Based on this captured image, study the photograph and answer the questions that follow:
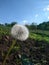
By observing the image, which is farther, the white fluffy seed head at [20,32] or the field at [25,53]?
the field at [25,53]

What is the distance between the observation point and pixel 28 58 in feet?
24.1

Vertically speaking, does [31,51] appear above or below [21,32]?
below

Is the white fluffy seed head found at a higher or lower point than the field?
higher

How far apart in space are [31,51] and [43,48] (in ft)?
2.48

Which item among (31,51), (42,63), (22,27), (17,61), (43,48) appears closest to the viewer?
(22,27)

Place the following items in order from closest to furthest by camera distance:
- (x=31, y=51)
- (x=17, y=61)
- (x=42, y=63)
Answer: (x=17, y=61) → (x=42, y=63) → (x=31, y=51)

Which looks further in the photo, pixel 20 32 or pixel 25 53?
pixel 25 53

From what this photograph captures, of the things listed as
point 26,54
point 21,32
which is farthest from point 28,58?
point 21,32

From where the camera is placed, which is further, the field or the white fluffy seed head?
the field

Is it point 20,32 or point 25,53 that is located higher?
point 20,32

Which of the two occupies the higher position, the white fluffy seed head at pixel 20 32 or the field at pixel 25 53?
the white fluffy seed head at pixel 20 32

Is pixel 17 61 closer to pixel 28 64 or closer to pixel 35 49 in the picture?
pixel 28 64

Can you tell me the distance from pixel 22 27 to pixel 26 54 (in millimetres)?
6365

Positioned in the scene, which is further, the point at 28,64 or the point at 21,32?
the point at 28,64
